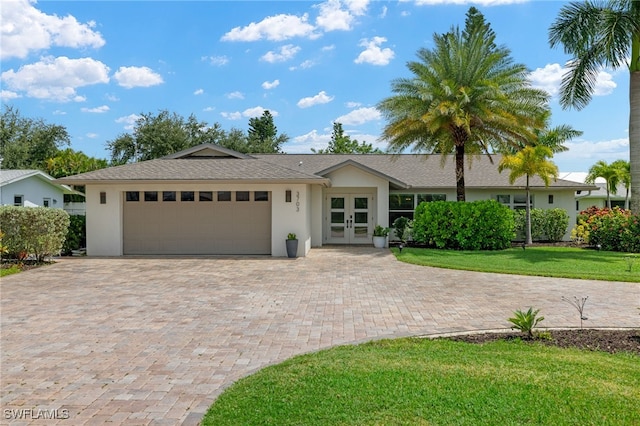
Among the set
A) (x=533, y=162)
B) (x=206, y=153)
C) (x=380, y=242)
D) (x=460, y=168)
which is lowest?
(x=380, y=242)

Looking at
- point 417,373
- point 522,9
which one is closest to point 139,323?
point 417,373

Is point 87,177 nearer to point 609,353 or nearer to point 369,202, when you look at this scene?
point 369,202

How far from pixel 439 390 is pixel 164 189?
49.3ft

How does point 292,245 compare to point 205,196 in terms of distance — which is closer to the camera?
point 292,245

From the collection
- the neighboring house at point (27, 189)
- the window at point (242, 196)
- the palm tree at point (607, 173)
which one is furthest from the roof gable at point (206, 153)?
the palm tree at point (607, 173)

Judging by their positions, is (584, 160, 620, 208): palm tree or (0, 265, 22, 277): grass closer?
(0, 265, 22, 277): grass

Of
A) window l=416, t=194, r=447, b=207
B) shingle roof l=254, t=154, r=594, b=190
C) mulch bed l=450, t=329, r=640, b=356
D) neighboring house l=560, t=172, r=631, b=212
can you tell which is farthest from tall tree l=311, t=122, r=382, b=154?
mulch bed l=450, t=329, r=640, b=356

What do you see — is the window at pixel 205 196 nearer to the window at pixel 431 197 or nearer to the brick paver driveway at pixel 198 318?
the brick paver driveway at pixel 198 318

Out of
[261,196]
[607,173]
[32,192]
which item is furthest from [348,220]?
[607,173]

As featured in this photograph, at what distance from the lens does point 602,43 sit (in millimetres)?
17797

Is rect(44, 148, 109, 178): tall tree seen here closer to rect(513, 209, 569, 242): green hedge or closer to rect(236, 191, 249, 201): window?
rect(236, 191, 249, 201): window

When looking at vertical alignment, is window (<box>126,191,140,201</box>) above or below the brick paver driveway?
above

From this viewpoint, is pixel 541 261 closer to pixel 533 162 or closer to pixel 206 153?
pixel 533 162

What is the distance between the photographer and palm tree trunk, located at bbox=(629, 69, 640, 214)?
59.8ft
